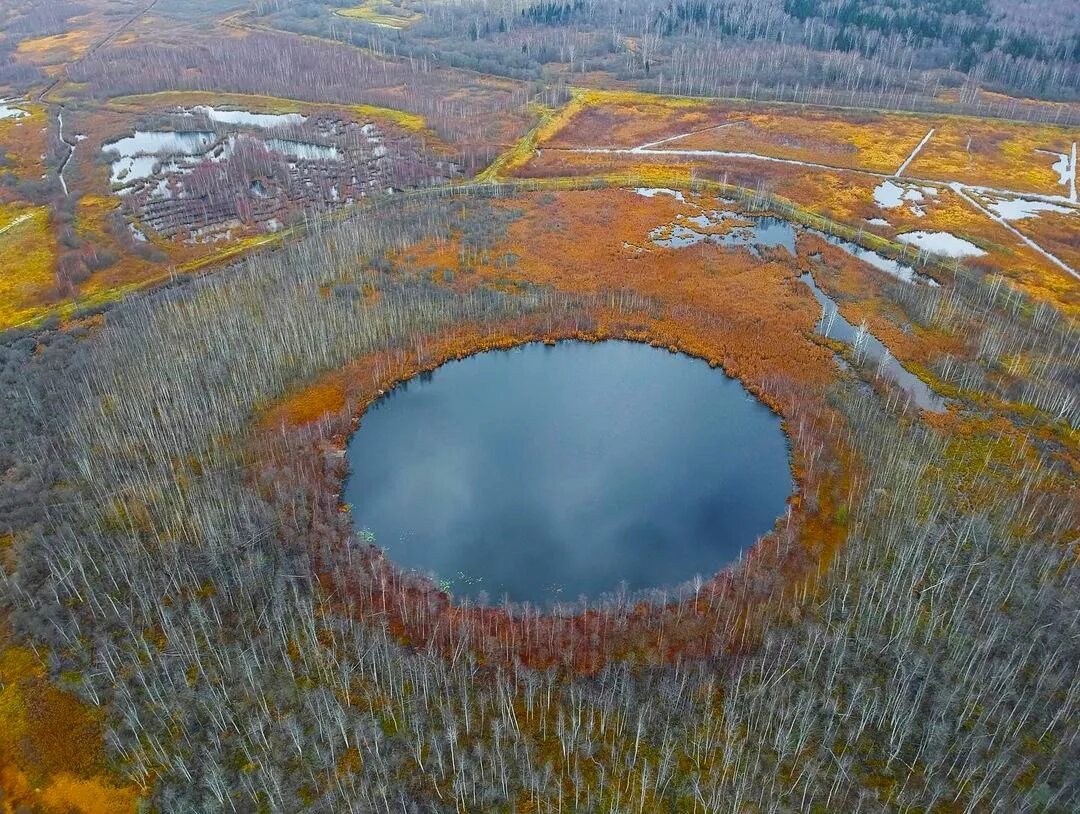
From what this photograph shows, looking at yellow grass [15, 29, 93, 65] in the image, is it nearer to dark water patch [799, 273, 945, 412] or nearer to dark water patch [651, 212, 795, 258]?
dark water patch [651, 212, 795, 258]

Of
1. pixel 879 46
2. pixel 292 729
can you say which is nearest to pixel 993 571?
pixel 292 729

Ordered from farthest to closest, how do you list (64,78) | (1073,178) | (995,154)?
1. (64,78)
2. (995,154)
3. (1073,178)

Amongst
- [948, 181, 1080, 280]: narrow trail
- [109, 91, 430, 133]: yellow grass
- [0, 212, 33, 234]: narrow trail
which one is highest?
[109, 91, 430, 133]: yellow grass

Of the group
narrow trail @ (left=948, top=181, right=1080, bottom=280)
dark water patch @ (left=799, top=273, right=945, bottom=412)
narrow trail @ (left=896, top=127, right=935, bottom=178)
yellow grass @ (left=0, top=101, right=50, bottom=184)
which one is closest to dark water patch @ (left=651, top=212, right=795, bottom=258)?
dark water patch @ (left=799, top=273, right=945, bottom=412)

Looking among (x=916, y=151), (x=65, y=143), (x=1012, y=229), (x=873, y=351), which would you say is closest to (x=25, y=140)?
(x=65, y=143)

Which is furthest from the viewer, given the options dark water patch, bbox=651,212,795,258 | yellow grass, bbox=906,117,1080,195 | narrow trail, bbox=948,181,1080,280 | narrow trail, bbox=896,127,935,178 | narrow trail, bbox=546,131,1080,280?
narrow trail, bbox=896,127,935,178

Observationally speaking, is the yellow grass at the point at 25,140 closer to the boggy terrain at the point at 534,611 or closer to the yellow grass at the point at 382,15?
the boggy terrain at the point at 534,611

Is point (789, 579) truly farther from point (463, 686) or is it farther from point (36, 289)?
point (36, 289)

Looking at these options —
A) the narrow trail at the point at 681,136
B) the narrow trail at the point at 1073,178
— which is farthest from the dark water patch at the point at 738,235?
the narrow trail at the point at 1073,178

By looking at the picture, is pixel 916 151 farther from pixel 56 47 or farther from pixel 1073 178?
pixel 56 47
